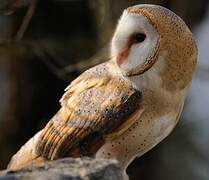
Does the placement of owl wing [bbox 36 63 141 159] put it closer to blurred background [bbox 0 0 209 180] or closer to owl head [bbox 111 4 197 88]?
owl head [bbox 111 4 197 88]

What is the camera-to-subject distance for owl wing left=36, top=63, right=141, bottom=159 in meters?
3.08

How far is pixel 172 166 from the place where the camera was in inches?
273

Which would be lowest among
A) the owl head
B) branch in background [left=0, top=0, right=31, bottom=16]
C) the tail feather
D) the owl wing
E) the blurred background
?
the blurred background

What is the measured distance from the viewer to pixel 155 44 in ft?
9.91

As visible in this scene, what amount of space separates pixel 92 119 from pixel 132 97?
152 mm

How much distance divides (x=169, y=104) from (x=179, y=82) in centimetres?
8

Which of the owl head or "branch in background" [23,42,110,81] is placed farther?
"branch in background" [23,42,110,81]

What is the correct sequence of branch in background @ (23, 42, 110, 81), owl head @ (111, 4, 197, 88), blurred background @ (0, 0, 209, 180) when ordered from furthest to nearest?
blurred background @ (0, 0, 209, 180) → branch in background @ (23, 42, 110, 81) → owl head @ (111, 4, 197, 88)

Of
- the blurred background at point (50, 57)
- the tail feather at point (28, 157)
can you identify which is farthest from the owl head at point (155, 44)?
the blurred background at point (50, 57)

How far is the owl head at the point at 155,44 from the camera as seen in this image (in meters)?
3.02

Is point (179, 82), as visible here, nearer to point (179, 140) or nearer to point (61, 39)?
point (61, 39)

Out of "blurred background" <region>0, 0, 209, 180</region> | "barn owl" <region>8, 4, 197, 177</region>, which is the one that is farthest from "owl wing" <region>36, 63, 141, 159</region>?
A: "blurred background" <region>0, 0, 209, 180</region>

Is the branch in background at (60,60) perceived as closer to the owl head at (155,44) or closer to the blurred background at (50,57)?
the blurred background at (50,57)

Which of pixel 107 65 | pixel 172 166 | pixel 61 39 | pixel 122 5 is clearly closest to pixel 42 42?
pixel 61 39
